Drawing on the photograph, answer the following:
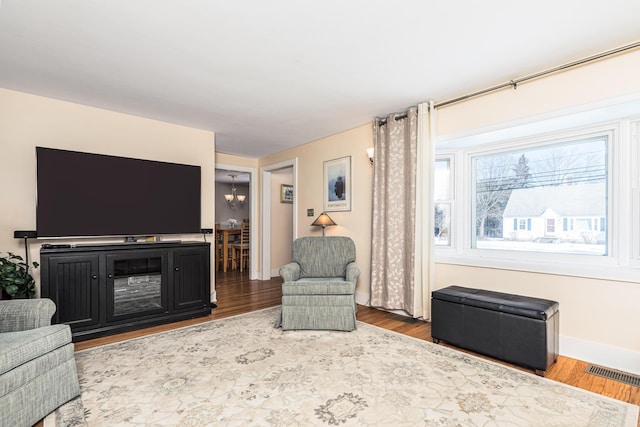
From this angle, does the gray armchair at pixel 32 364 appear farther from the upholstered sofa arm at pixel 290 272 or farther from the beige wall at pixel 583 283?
the beige wall at pixel 583 283

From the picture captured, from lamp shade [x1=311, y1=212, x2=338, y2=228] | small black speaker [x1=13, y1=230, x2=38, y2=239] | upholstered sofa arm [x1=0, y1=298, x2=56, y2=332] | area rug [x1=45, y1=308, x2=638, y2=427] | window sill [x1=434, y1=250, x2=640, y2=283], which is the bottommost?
area rug [x1=45, y1=308, x2=638, y2=427]

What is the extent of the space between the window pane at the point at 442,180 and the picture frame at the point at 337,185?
1.12m

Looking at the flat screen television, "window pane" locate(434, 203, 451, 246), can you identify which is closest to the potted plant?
the flat screen television

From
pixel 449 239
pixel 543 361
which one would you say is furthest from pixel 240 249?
pixel 543 361

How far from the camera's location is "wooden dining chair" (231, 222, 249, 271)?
7.36m

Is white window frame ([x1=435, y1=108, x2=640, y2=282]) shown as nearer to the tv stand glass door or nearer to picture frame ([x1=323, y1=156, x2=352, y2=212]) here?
picture frame ([x1=323, y1=156, x2=352, y2=212])

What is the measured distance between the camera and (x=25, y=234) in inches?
117

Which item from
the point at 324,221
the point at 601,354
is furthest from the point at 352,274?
the point at 601,354


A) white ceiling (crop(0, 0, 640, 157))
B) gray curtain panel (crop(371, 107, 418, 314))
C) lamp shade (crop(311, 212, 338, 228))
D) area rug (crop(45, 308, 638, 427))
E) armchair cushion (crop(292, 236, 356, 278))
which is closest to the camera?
area rug (crop(45, 308, 638, 427))

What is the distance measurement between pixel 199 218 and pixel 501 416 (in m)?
3.49

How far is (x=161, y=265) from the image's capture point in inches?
138

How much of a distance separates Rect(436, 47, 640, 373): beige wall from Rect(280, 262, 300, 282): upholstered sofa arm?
191 cm

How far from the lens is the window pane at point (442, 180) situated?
12.3ft

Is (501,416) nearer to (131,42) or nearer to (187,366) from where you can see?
(187,366)
